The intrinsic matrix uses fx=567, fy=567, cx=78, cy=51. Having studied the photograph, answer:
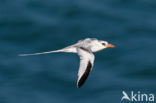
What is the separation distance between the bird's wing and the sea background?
13.2 feet

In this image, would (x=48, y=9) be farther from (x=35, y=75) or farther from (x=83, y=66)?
(x=83, y=66)

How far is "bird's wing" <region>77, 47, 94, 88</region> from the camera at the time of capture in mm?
14249

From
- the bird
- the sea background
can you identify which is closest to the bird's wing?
the bird

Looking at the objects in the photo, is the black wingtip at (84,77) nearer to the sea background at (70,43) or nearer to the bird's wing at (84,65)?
the bird's wing at (84,65)

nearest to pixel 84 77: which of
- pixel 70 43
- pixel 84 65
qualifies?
pixel 84 65

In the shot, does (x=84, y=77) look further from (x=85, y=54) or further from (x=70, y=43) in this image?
(x=70, y=43)

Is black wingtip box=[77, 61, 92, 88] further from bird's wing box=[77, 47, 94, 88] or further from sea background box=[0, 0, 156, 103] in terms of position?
sea background box=[0, 0, 156, 103]

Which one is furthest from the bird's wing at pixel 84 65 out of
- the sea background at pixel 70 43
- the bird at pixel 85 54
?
the sea background at pixel 70 43

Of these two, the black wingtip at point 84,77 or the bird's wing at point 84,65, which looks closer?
the black wingtip at point 84,77

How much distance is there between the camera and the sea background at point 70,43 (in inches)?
761

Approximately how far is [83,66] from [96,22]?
7551 mm

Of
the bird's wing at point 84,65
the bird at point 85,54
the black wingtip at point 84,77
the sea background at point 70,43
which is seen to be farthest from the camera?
the sea background at point 70,43

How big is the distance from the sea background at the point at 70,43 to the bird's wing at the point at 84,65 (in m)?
4.03

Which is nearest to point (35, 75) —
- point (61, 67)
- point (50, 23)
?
point (61, 67)
